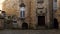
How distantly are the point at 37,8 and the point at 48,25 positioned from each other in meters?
2.43

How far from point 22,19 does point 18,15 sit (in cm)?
74

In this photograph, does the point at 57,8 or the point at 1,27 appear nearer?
the point at 1,27

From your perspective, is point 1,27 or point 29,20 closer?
point 1,27

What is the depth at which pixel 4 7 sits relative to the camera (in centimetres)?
2792

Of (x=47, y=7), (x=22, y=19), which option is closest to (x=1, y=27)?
(x=22, y=19)

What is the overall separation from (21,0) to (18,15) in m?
1.86

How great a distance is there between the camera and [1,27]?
2400 cm

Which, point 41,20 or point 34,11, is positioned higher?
point 34,11

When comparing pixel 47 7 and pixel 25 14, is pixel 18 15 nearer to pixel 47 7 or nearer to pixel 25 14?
pixel 25 14

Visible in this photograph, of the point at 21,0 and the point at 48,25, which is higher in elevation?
the point at 21,0

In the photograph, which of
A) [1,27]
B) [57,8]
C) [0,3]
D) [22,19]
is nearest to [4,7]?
[0,3]

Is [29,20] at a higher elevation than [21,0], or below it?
below

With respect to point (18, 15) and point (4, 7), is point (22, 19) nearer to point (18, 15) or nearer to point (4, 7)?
point (18, 15)

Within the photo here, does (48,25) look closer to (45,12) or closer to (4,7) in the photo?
(45,12)
